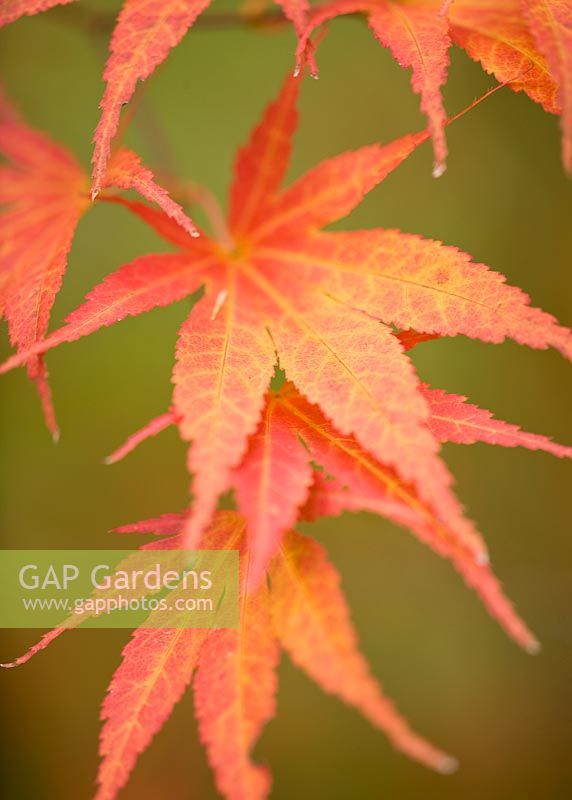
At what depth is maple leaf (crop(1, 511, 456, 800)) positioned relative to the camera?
41 centimetres

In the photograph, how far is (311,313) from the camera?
1.80 ft

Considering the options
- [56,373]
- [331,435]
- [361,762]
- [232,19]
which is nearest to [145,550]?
[331,435]

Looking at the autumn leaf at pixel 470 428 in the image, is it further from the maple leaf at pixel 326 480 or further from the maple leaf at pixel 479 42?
the maple leaf at pixel 479 42

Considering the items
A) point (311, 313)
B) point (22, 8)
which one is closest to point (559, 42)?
point (311, 313)

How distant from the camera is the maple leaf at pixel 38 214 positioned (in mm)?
512

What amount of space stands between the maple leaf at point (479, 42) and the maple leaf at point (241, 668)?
1.02 feet

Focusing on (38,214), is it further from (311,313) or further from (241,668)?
(241,668)

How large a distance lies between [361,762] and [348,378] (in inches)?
42.3

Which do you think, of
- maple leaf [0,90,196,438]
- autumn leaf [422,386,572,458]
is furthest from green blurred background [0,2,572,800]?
autumn leaf [422,386,572,458]

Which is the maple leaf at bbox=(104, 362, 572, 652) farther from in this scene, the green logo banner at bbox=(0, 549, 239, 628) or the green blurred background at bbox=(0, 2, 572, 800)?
the green blurred background at bbox=(0, 2, 572, 800)

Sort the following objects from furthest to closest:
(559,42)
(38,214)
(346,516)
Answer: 1. (346,516)
2. (38,214)
3. (559,42)

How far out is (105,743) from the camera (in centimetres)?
47

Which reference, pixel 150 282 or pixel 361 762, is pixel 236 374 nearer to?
pixel 150 282

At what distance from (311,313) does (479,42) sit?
0.86ft
